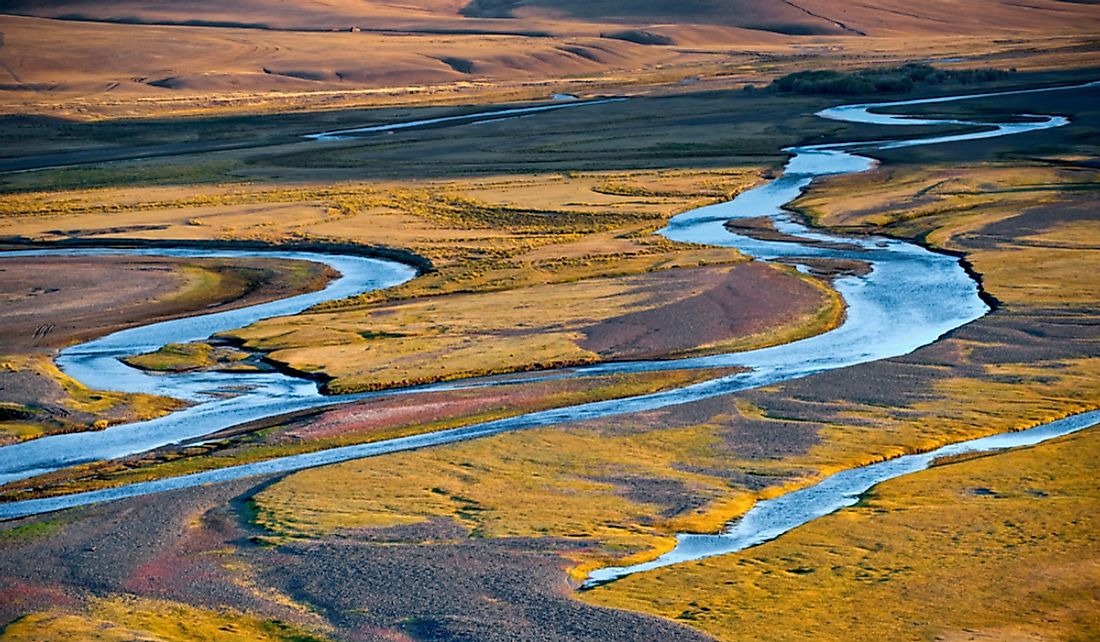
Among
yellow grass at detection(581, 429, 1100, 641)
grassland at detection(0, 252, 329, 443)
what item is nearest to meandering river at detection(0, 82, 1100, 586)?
grassland at detection(0, 252, 329, 443)

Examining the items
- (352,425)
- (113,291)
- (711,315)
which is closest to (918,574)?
(352,425)

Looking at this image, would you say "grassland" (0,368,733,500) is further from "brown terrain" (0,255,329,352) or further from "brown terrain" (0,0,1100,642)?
"brown terrain" (0,255,329,352)

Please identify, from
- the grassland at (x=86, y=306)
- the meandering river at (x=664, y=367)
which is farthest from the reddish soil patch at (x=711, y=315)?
the grassland at (x=86, y=306)

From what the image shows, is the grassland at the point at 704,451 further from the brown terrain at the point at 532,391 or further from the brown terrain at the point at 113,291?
the brown terrain at the point at 113,291

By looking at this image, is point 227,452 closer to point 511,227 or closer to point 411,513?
point 411,513

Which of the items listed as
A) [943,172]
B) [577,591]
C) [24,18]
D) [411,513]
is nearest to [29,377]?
[411,513]

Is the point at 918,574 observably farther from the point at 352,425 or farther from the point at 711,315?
the point at 711,315

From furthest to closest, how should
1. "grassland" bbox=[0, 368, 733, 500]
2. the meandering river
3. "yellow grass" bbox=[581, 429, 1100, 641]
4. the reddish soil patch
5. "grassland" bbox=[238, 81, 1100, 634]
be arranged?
1. the reddish soil patch
2. "grassland" bbox=[0, 368, 733, 500]
3. the meandering river
4. "grassland" bbox=[238, 81, 1100, 634]
5. "yellow grass" bbox=[581, 429, 1100, 641]
